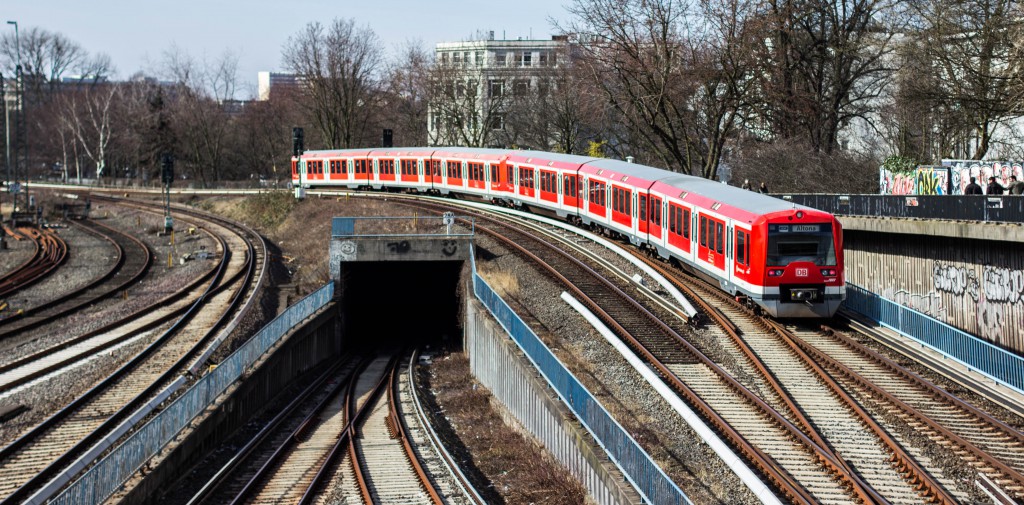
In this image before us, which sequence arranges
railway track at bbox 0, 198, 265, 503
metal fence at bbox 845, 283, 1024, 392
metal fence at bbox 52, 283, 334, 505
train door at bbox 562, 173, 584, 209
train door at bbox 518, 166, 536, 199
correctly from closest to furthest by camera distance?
metal fence at bbox 52, 283, 334, 505 < railway track at bbox 0, 198, 265, 503 < metal fence at bbox 845, 283, 1024, 392 < train door at bbox 562, 173, 584, 209 < train door at bbox 518, 166, 536, 199

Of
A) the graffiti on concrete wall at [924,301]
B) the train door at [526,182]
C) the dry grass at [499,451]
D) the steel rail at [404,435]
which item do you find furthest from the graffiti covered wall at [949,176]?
the steel rail at [404,435]

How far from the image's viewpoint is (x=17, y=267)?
44.1 metres

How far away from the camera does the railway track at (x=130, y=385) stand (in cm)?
1777

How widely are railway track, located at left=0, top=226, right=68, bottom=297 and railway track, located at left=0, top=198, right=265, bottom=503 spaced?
300 inches

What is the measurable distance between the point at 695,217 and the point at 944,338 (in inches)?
275

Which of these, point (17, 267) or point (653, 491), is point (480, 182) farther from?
point (653, 491)

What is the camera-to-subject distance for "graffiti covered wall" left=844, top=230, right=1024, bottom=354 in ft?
74.6

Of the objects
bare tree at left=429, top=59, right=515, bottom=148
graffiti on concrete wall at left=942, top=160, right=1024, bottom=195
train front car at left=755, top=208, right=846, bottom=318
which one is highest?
bare tree at left=429, top=59, right=515, bottom=148

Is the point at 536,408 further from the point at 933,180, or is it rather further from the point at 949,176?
the point at 933,180

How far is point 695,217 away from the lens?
Result: 2533cm

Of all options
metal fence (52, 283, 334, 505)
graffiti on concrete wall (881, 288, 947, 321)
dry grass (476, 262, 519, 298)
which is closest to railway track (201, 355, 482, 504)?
metal fence (52, 283, 334, 505)

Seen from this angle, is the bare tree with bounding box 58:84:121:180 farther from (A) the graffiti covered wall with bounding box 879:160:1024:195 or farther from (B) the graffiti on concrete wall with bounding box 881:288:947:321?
(B) the graffiti on concrete wall with bounding box 881:288:947:321

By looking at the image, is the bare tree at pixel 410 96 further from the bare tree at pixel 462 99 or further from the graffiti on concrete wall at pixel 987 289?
the graffiti on concrete wall at pixel 987 289

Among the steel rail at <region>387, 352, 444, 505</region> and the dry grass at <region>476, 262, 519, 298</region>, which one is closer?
the steel rail at <region>387, 352, 444, 505</region>
